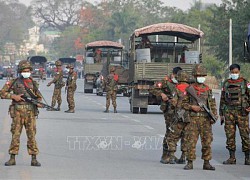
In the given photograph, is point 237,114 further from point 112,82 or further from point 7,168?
point 112,82

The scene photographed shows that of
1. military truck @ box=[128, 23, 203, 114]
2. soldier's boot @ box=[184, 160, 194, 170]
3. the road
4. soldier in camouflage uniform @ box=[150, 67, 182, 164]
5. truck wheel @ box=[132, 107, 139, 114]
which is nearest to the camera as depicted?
the road

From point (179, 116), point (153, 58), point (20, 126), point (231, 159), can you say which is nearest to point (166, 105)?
point (179, 116)

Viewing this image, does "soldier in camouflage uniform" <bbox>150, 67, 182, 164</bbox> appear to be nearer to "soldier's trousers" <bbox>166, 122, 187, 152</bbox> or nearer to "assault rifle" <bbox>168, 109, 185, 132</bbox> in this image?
"soldier's trousers" <bbox>166, 122, 187, 152</bbox>

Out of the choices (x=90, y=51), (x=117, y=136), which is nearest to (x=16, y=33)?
(x=90, y=51)

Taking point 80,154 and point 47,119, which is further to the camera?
point 47,119

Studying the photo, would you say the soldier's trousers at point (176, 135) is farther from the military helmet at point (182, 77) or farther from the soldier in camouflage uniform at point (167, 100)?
the military helmet at point (182, 77)

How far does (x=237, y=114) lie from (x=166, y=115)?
3.80 ft

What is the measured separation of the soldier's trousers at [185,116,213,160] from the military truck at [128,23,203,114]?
15.6 meters

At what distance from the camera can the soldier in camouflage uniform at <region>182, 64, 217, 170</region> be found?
15.0 meters

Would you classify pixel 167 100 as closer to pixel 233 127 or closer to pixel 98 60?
pixel 233 127

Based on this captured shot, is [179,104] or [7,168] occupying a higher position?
[179,104]

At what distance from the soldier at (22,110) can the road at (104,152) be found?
298mm

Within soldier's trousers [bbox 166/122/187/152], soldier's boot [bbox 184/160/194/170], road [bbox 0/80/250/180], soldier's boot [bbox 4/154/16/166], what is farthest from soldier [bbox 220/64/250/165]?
soldier's boot [bbox 4/154/16/166]

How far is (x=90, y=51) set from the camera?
57.4 m
